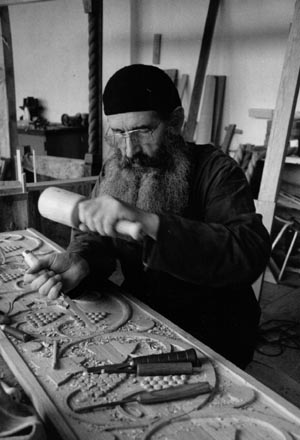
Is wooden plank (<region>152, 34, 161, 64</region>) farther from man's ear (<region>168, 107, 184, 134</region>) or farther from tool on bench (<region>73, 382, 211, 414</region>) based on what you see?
tool on bench (<region>73, 382, 211, 414</region>)

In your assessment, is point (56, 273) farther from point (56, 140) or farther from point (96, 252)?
point (56, 140)

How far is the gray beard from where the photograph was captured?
70.0 inches

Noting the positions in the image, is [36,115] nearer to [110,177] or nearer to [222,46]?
[222,46]

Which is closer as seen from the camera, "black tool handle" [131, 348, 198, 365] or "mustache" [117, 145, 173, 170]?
"black tool handle" [131, 348, 198, 365]

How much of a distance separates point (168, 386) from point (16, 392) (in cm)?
40

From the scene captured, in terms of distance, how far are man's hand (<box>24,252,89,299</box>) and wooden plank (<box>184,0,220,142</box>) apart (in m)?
4.17

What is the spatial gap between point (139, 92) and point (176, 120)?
0.24 meters

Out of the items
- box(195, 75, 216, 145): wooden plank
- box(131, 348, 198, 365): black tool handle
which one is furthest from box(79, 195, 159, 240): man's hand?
box(195, 75, 216, 145): wooden plank

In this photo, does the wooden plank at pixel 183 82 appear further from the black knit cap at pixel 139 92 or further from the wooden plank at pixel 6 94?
the black knit cap at pixel 139 92

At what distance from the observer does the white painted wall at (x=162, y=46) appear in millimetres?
5047

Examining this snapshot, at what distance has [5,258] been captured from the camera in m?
2.05

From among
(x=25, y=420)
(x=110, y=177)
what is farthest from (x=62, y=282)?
(x=25, y=420)

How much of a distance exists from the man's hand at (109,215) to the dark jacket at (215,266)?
6.9 inches

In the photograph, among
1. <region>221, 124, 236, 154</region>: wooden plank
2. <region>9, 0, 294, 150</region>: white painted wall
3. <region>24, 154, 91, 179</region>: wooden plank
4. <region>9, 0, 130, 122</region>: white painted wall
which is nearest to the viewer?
<region>24, 154, 91, 179</region>: wooden plank
